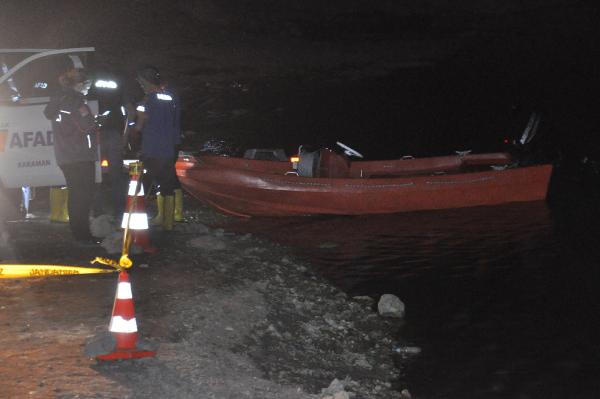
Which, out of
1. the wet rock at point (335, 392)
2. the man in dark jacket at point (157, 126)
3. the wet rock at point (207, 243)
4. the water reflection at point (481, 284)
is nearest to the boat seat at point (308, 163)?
the water reflection at point (481, 284)

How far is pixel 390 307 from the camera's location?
8.14 metres

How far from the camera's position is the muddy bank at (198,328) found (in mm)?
5301

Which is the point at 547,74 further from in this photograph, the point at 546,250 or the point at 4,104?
the point at 4,104

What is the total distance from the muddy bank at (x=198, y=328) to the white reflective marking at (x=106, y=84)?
1.83 m

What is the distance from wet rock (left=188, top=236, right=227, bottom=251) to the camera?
9345 millimetres

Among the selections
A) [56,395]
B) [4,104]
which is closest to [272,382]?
[56,395]

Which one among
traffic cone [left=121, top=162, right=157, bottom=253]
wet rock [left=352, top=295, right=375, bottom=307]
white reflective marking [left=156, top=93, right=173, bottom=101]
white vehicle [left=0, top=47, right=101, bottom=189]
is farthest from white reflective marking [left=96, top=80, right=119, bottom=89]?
wet rock [left=352, top=295, right=375, bottom=307]

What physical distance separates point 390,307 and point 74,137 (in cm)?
378

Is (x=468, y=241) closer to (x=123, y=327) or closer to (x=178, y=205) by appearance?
(x=178, y=205)

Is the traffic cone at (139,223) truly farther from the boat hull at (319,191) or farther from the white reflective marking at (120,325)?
the boat hull at (319,191)

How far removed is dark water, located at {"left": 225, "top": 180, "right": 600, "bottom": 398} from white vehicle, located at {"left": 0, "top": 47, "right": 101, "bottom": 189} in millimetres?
3637

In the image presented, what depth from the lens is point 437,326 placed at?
820 cm

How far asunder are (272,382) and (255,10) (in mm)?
37591

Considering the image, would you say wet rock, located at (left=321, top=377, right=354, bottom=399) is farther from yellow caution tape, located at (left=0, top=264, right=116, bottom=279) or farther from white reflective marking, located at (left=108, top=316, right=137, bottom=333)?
yellow caution tape, located at (left=0, top=264, right=116, bottom=279)
